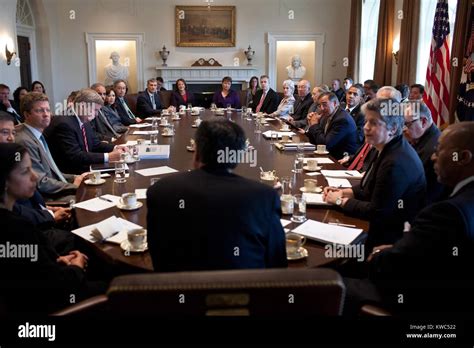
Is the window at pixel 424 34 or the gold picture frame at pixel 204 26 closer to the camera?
the window at pixel 424 34

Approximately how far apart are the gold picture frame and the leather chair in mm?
10680

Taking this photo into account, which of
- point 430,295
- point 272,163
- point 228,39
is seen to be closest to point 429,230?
point 430,295

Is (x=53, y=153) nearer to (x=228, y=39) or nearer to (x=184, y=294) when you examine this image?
(x=184, y=294)

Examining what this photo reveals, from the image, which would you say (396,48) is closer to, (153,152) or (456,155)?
(153,152)

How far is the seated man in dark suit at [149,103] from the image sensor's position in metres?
8.27

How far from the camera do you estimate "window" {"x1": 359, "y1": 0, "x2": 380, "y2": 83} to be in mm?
10367

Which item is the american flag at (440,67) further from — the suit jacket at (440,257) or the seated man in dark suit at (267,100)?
the suit jacket at (440,257)

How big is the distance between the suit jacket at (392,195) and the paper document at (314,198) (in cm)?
17

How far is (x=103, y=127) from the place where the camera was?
6.27m

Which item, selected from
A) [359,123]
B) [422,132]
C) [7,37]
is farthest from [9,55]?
[422,132]

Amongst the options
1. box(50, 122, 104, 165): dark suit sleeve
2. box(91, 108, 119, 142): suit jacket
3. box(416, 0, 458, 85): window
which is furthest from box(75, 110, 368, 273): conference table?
box(416, 0, 458, 85): window

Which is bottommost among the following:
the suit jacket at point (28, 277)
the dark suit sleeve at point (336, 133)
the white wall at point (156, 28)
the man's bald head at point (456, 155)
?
the suit jacket at point (28, 277)

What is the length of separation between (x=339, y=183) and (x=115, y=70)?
31.0 feet

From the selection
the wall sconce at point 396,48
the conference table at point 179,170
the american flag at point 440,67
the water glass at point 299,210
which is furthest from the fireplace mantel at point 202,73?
the water glass at point 299,210
